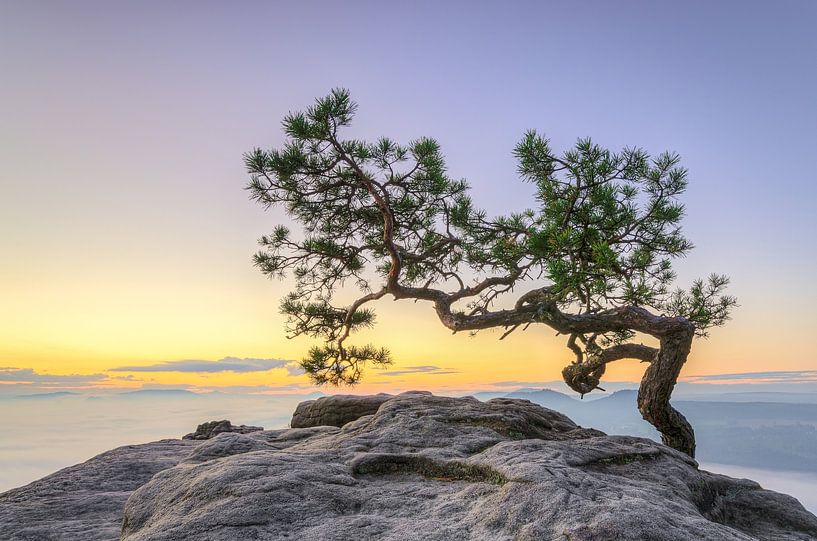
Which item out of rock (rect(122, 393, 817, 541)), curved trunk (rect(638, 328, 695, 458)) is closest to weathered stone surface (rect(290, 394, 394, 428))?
rock (rect(122, 393, 817, 541))

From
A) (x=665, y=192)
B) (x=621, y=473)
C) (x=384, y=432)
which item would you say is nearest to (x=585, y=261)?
(x=665, y=192)

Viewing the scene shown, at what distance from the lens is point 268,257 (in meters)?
10.9

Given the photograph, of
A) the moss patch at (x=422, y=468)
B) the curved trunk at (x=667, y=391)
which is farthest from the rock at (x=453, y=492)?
the curved trunk at (x=667, y=391)

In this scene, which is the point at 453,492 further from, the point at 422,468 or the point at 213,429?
the point at 213,429

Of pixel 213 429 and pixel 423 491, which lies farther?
pixel 213 429

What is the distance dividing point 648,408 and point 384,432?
5.17 m

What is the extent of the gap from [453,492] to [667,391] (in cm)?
609

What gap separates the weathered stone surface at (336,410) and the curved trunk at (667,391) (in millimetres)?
4970

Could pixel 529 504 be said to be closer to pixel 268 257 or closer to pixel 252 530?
pixel 252 530

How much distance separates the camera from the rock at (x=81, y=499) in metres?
6.27

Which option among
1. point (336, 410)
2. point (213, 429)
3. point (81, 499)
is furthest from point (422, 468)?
point (213, 429)

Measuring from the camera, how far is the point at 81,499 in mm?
7266

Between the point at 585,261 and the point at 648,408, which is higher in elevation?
the point at 585,261

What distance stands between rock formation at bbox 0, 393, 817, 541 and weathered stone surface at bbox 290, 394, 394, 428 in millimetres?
3088
